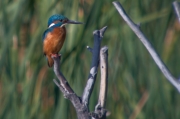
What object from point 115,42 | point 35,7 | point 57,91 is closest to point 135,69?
point 115,42

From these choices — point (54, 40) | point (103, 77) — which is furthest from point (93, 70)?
point (54, 40)

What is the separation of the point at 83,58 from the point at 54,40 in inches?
18.7

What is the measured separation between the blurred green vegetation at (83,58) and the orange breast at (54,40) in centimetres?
35

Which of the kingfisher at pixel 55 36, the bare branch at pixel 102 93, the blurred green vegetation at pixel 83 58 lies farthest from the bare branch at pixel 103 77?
the blurred green vegetation at pixel 83 58

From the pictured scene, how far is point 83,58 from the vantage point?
1.70 m

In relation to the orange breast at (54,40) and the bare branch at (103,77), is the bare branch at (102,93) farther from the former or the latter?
the orange breast at (54,40)

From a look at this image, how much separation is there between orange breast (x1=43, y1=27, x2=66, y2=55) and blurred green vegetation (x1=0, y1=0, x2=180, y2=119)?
349 millimetres

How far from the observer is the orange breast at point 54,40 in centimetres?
120

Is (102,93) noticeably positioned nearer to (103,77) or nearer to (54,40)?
(103,77)

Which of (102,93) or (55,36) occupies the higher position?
(55,36)

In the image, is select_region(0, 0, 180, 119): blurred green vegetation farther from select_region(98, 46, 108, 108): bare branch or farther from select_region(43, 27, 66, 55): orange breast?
select_region(98, 46, 108, 108): bare branch

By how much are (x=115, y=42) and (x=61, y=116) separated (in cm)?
28

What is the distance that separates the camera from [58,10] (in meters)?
1.66

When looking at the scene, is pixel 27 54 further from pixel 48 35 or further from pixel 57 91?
pixel 48 35
